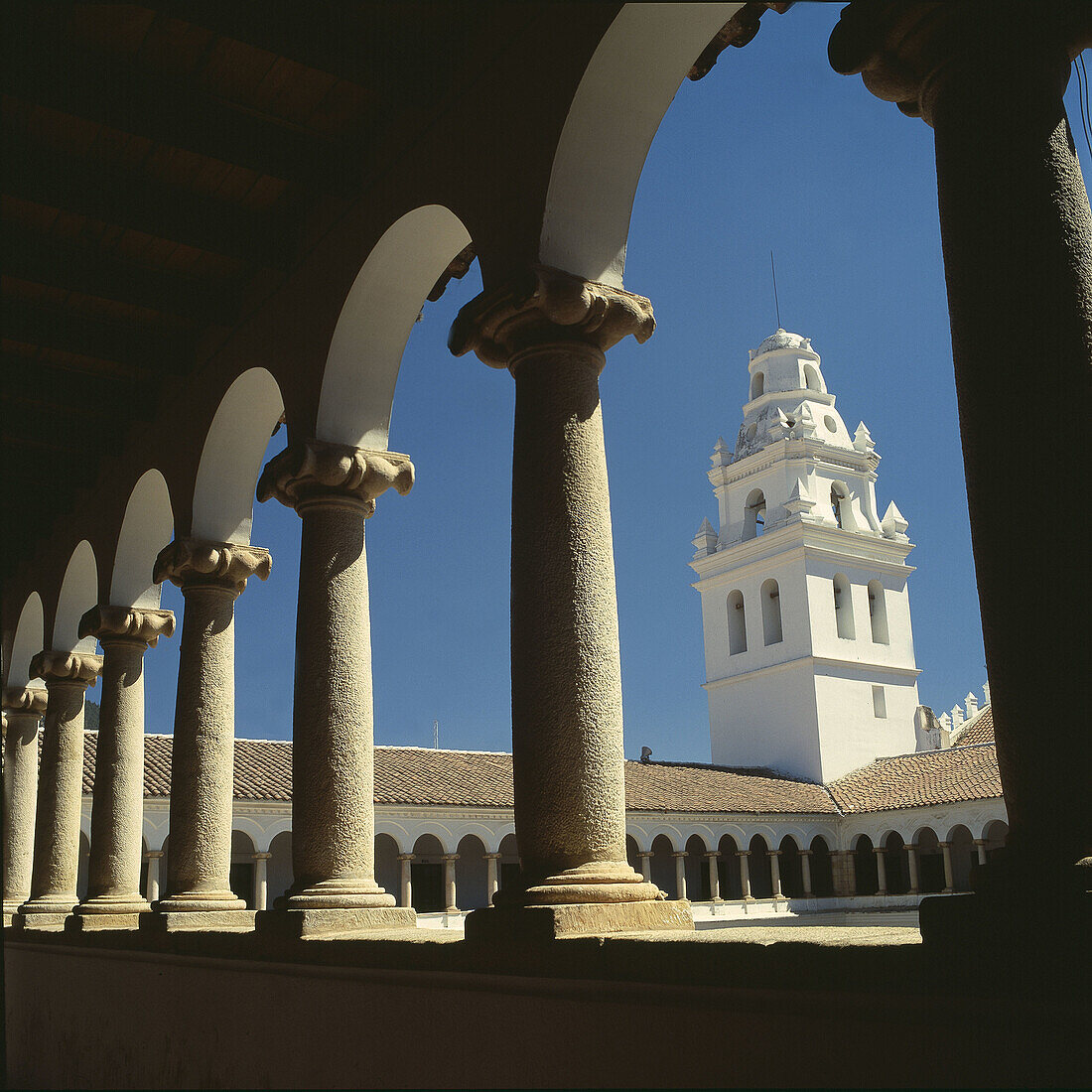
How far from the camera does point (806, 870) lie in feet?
104

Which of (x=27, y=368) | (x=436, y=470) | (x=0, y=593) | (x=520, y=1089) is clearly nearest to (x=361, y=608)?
(x=520, y=1089)

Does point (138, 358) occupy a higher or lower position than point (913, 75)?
higher

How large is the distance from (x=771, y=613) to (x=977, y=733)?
7.25 meters

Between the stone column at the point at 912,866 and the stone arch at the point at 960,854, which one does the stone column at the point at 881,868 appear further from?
the stone arch at the point at 960,854

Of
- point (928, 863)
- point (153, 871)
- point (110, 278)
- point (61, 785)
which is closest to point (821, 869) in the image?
point (928, 863)

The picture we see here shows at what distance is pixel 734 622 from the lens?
39.7 metres

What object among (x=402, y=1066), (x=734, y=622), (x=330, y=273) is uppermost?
(x=734, y=622)

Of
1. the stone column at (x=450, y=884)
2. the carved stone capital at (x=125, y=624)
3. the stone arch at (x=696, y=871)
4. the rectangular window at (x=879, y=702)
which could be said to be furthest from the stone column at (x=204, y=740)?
the rectangular window at (x=879, y=702)

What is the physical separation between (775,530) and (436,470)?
18.2 meters

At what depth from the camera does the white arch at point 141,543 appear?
10195 mm

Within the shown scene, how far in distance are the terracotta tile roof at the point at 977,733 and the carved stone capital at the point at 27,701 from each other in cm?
2739

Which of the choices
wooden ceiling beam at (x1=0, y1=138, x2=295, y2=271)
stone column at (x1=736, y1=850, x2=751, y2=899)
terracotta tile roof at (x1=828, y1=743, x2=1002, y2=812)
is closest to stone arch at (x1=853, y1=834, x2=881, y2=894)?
terracotta tile roof at (x1=828, y1=743, x2=1002, y2=812)

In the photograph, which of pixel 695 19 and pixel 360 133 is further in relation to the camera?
pixel 360 133

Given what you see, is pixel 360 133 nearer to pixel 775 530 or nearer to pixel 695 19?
pixel 695 19
